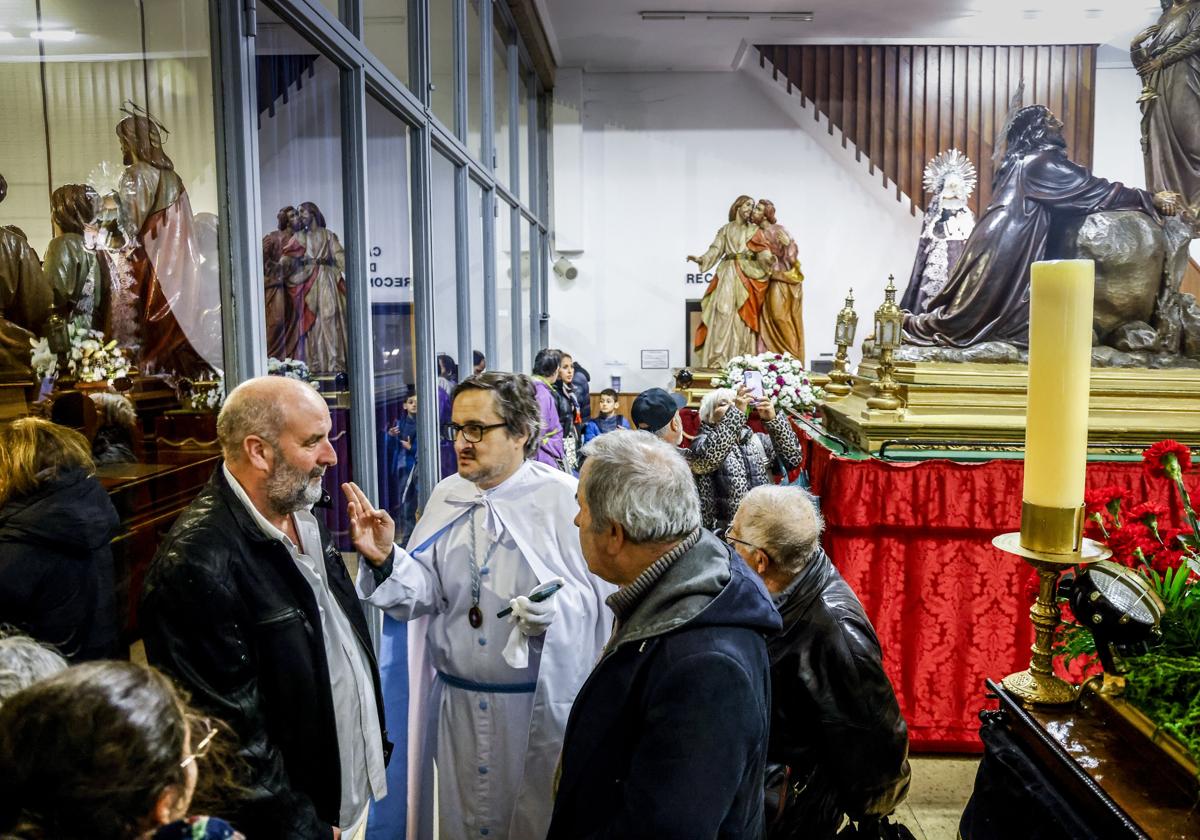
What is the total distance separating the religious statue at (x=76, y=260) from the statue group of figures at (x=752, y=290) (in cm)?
892

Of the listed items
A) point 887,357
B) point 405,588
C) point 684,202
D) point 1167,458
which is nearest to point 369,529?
point 405,588

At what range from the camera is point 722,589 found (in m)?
1.41

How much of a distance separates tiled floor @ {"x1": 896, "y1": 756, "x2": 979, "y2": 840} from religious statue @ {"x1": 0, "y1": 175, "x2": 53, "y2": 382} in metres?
3.22

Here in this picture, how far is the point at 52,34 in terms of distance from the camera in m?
1.56

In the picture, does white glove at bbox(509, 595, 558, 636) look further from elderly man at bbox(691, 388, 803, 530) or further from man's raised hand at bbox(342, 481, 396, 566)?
elderly man at bbox(691, 388, 803, 530)

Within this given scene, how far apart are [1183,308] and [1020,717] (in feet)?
12.8

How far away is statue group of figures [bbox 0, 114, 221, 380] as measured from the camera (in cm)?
148

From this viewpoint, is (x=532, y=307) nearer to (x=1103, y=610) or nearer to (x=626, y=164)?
(x=626, y=164)

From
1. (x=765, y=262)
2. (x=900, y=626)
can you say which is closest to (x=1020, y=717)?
(x=900, y=626)

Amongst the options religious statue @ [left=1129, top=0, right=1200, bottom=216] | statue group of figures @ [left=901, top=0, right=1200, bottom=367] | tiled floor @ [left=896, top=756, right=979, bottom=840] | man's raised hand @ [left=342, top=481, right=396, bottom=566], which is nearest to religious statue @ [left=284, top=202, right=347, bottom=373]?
man's raised hand @ [left=342, top=481, right=396, bottom=566]

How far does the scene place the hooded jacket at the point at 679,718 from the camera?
4.18 ft

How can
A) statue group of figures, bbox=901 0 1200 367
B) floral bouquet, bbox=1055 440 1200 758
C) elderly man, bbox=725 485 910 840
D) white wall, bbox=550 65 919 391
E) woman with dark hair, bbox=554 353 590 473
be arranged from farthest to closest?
white wall, bbox=550 65 919 391, woman with dark hair, bbox=554 353 590 473, statue group of figures, bbox=901 0 1200 367, elderly man, bbox=725 485 910 840, floral bouquet, bbox=1055 440 1200 758

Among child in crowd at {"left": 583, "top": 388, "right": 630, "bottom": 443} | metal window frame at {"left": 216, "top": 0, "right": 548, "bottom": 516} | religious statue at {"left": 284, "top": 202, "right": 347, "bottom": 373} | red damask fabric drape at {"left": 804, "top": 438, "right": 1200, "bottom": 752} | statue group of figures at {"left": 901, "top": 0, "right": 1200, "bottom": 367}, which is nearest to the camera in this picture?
metal window frame at {"left": 216, "top": 0, "right": 548, "bottom": 516}

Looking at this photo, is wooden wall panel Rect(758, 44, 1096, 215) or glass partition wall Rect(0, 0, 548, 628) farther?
wooden wall panel Rect(758, 44, 1096, 215)
